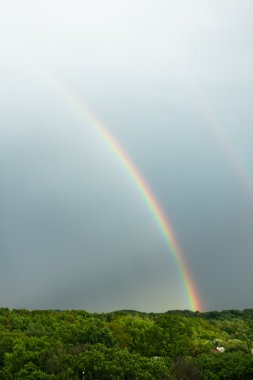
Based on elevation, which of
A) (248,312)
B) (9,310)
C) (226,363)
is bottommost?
(226,363)

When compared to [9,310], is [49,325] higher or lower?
lower

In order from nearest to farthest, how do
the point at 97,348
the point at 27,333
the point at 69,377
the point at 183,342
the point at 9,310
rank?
the point at 69,377 → the point at 97,348 → the point at 27,333 → the point at 183,342 → the point at 9,310

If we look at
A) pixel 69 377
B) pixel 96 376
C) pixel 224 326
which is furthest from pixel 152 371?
pixel 224 326

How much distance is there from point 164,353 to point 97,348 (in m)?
21.0

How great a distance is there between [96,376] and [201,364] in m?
10.9

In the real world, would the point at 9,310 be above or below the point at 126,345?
above

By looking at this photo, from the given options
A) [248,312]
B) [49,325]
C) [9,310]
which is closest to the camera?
[49,325]

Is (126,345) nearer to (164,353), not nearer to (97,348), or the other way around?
(164,353)

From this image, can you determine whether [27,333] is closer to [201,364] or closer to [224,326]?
[201,364]

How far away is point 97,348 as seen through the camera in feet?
105

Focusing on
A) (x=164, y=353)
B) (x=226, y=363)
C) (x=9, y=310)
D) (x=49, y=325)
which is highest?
(x=9, y=310)

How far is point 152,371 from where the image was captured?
96.5 ft

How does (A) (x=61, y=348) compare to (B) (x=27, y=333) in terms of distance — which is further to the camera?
(B) (x=27, y=333)

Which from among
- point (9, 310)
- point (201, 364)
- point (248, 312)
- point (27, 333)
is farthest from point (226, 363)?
point (248, 312)
